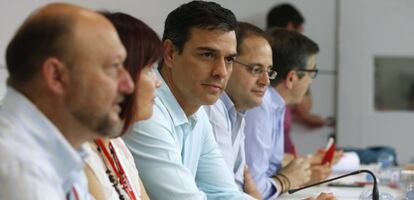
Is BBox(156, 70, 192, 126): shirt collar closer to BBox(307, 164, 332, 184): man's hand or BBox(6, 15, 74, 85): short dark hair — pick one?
BBox(6, 15, 74, 85): short dark hair

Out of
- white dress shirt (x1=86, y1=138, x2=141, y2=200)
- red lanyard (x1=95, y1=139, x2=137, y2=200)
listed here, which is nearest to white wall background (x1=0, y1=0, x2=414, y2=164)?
white dress shirt (x1=86, y1=138, x2=141, y2=200)

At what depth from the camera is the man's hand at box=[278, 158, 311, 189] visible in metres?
3.14

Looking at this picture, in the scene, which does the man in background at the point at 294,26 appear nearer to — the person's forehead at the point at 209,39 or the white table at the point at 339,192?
the white table at the point at 339,192

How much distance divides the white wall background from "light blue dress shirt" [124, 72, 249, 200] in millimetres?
2901

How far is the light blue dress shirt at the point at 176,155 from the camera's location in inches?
80.0

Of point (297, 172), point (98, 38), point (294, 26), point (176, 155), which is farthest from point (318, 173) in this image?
point (98, 38)

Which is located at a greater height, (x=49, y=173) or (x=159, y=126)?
(x=49, y=173)

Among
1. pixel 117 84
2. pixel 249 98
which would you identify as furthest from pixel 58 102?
pixel 249 98

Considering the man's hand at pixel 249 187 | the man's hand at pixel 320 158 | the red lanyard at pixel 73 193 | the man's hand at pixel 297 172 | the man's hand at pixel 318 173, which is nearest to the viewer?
the red lanyard at pixel 73 193

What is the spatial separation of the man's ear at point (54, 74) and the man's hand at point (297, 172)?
2.04 m

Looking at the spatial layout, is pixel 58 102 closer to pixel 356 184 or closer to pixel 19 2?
pixel 356 184

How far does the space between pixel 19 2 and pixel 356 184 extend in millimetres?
1863

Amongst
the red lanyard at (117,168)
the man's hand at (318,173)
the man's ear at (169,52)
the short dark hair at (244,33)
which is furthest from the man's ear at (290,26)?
the red lanyard at (117,168)

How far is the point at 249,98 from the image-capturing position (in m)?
2.82
